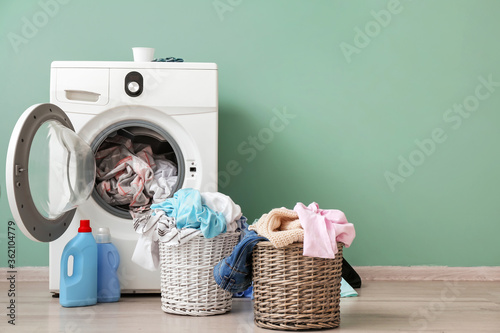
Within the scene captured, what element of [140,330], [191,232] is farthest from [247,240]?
[140,330]

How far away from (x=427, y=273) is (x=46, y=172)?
1897mm

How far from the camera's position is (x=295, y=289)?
1790 millimetres

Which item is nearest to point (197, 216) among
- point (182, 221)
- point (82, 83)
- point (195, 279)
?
point (182, 221)

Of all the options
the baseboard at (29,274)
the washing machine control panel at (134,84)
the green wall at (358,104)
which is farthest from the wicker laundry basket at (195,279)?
the baseboard at (29,274)

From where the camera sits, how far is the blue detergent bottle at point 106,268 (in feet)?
7.58

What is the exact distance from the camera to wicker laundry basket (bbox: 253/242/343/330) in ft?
5.88

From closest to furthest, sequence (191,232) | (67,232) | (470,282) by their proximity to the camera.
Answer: (191,232)
(67,232)
(470,282)

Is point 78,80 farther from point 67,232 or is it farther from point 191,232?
point 191,232

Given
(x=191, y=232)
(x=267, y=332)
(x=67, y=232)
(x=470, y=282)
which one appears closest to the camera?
(x=267, y=332)

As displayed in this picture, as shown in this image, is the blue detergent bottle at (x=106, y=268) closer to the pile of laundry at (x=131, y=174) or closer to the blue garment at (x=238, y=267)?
the pile of laundry at (x=131, y=174)

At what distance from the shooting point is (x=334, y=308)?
1.85m

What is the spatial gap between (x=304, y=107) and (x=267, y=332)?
4.66ft

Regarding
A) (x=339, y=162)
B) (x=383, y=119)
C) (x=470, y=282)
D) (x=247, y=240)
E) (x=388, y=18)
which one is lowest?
(x=470, y=282)

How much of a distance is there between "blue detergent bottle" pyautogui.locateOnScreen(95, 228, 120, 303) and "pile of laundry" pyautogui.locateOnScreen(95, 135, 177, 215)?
0.55 feet
